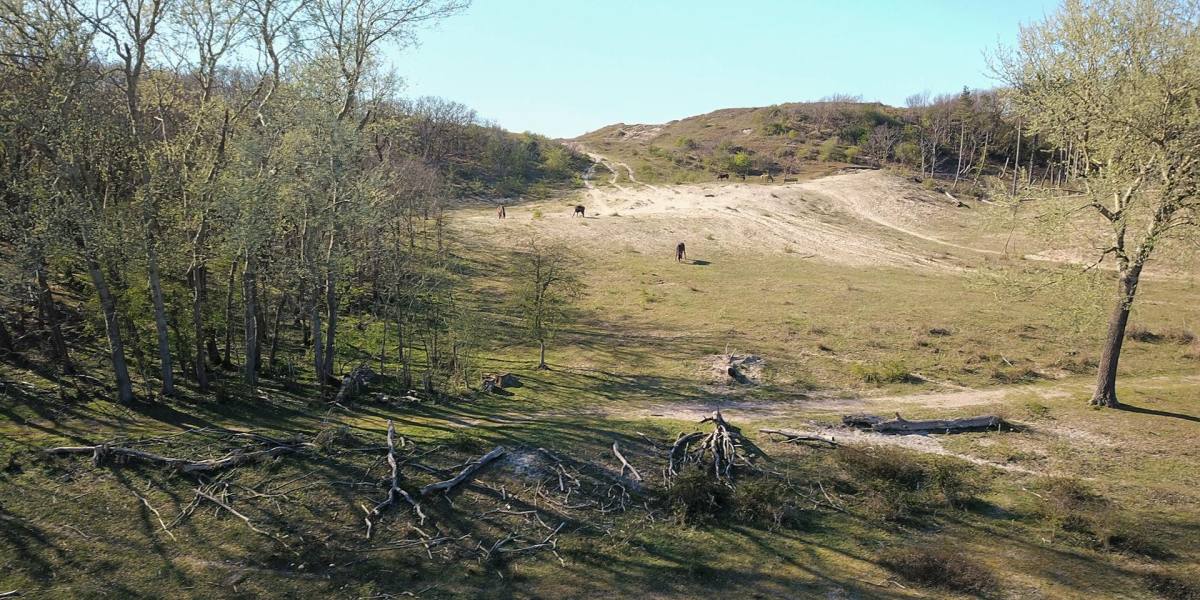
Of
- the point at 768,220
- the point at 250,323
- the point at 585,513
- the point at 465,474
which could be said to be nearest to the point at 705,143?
the point at 768,220

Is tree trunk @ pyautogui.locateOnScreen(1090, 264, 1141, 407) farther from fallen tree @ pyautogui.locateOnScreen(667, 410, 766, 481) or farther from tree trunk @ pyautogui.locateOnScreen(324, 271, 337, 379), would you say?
tree trunk @ pyautogui.locateOnScreen(324, 271, 337, 379)

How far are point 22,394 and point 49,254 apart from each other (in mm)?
4909

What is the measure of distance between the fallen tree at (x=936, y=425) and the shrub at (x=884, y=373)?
18.8ft

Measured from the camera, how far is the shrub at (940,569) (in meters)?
11.1

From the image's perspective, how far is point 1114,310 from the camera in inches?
799

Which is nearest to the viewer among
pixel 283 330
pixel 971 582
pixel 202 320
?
pixel 971 582

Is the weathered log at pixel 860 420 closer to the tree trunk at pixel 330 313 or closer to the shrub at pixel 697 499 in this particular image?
the shrub at pixel 697 499

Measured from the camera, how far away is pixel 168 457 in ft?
46.4

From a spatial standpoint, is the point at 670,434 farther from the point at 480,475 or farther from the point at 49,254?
the point at 49,254

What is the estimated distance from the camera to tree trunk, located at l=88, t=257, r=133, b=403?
1577 centimetres

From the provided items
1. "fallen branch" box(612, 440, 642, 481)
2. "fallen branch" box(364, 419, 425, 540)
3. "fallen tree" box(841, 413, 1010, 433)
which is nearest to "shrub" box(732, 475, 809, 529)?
"fallen branch" box(612, 440, 642, 481)

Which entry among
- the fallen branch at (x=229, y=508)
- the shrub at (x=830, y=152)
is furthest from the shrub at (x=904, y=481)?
the shrub at (x=830, y=152)

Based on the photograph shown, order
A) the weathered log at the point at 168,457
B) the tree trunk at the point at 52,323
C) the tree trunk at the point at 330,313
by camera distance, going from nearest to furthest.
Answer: the weathered log at the point at 168,457
the tree trunk at the point at 52,323
the tree trunk at the point at 330,313

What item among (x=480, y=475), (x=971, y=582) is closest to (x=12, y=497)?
(x=480, y=475)
